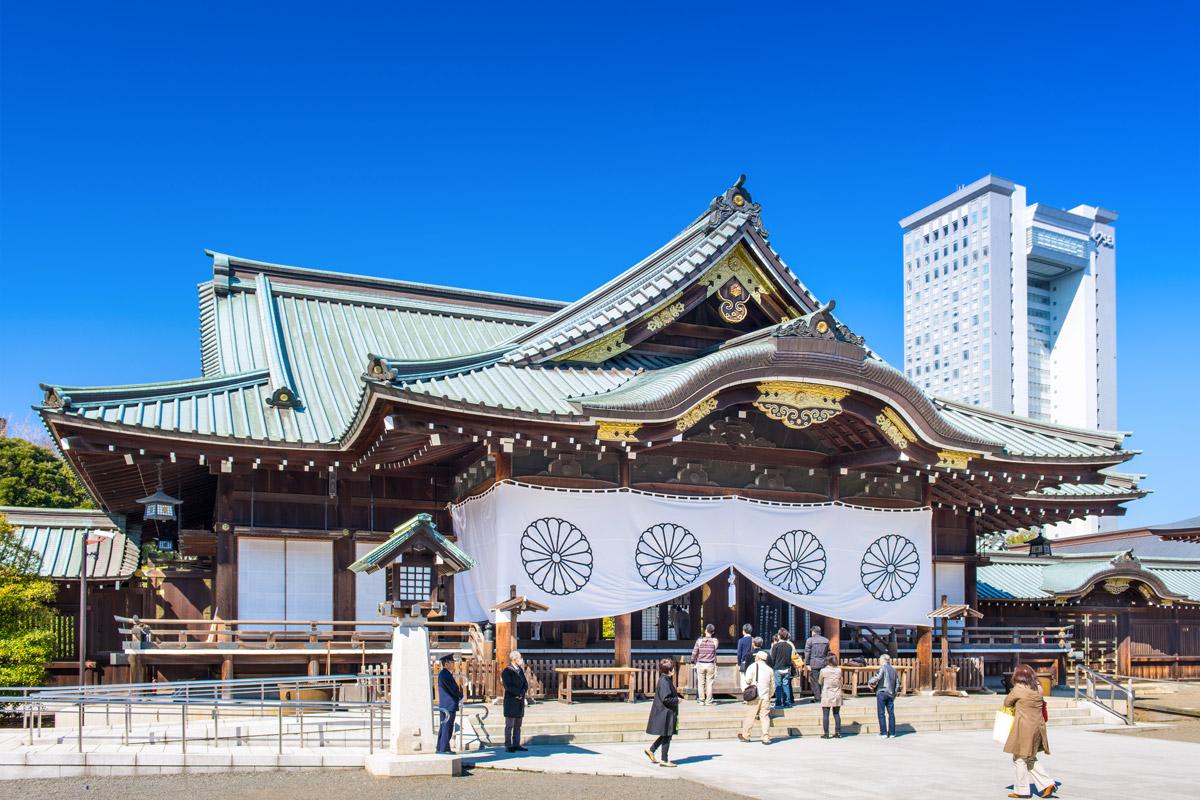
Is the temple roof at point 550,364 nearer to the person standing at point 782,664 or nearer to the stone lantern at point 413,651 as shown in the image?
the stone lantern at point 413,651

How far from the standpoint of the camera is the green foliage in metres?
39.9

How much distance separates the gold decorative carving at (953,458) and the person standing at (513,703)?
375 inches

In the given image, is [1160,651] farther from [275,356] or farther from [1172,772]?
[275,356]

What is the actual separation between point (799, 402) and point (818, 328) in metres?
1.35

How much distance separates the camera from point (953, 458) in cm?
2064

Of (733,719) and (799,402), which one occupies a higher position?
(799,402)

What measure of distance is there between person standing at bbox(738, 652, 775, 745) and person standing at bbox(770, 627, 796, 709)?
1767 mm

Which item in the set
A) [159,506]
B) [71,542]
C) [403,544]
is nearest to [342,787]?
[403,544]

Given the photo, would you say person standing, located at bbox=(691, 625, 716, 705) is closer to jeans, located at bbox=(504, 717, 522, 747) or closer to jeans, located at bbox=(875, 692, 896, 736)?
jeans, located at bbox=(875, 692, 896, 736)

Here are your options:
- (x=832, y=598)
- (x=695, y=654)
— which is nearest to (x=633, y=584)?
(x=695, y=654)

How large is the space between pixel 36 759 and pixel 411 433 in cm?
696

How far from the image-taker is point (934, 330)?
121 meters

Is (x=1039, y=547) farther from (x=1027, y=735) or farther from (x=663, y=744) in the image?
(x=1027, y=735)

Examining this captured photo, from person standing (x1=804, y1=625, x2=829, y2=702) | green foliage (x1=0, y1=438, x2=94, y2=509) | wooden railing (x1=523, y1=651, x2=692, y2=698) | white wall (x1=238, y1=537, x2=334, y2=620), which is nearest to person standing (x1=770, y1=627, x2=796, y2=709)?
person standing (x1=804, y1=625, x2=829, y2=702)
